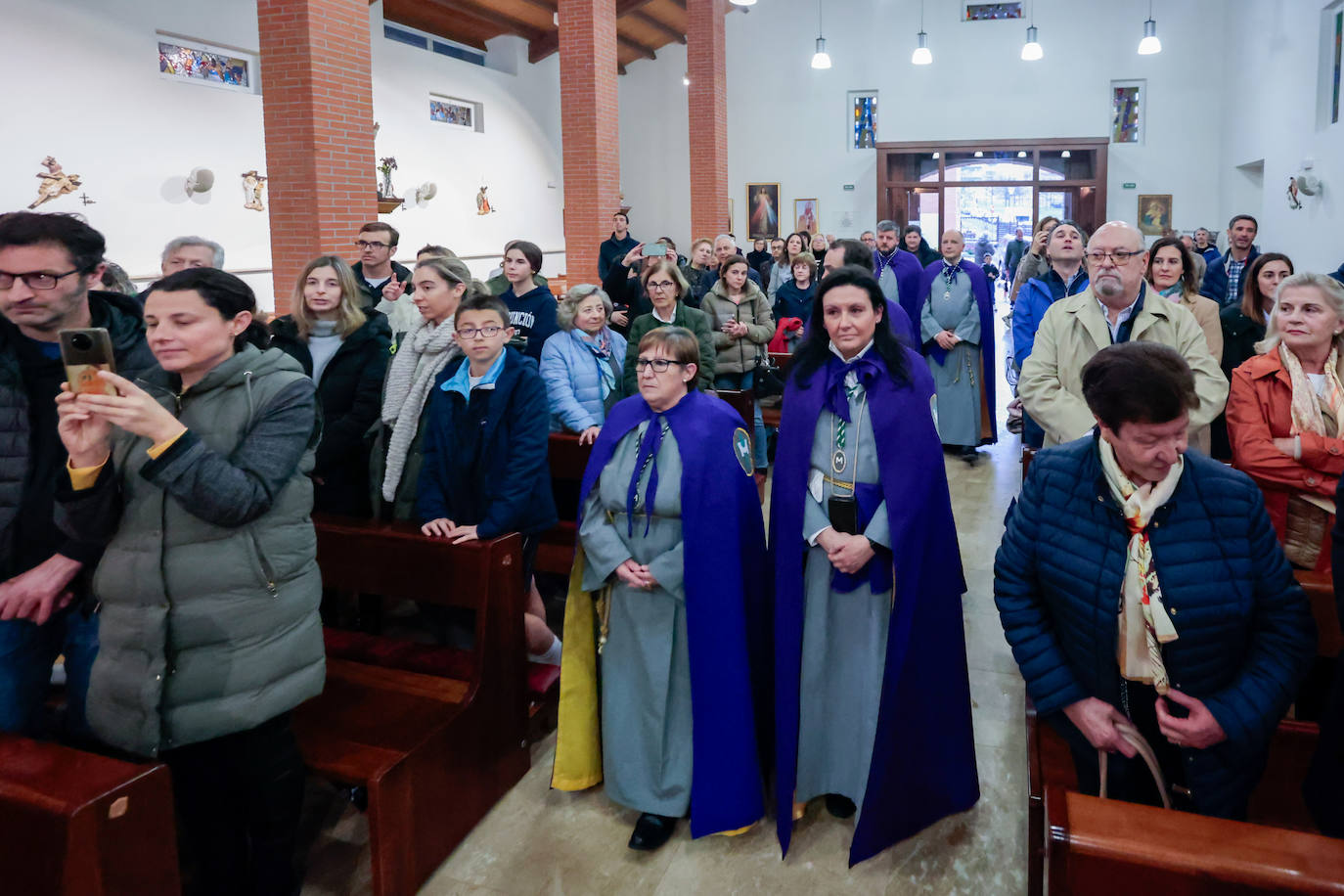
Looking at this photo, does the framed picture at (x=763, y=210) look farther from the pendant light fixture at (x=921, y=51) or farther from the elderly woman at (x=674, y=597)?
the elderly woman at (x=674, y=597)

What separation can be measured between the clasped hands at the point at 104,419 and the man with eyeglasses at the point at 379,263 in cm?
305

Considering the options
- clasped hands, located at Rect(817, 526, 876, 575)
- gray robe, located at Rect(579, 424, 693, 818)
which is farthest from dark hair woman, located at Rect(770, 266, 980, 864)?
gray robe, located at Rect(579, 424, 693, 818)

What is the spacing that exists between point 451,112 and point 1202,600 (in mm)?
15463

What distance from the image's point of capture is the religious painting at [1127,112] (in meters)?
15.9

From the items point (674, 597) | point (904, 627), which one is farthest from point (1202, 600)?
point (674, 597)

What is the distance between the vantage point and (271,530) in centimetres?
209

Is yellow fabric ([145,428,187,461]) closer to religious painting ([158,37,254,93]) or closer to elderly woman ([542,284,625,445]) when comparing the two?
elderly woman ([542,284,625,445])

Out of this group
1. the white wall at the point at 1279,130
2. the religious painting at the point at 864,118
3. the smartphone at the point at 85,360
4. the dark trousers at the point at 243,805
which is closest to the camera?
the smartphone at the point at 85,360

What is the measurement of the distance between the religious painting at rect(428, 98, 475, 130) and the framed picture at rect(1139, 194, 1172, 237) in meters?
11.6

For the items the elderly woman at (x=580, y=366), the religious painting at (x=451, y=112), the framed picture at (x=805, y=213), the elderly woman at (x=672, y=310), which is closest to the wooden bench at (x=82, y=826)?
the elderly woman at (x=580, y=366)

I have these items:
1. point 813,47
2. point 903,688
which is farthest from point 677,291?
point 813,47

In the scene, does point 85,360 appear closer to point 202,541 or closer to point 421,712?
→ point 202,541

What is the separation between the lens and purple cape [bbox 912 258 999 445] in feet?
22.5

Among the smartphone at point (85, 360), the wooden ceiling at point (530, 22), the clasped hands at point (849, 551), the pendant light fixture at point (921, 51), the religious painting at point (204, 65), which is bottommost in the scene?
the clasped hands at point (849, 551)
